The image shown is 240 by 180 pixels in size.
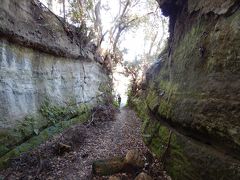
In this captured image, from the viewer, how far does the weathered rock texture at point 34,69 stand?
608cm

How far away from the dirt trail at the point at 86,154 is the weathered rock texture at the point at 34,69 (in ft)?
3.06

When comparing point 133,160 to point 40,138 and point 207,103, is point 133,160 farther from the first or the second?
point 40,138

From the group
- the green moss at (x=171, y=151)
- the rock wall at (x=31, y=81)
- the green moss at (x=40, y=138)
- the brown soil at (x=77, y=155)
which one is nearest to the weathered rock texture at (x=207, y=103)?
the green moss at (x=171, y=151)

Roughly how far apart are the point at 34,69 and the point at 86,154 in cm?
334

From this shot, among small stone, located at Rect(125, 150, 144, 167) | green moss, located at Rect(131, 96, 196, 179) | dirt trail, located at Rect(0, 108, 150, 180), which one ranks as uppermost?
green moss, located at Rect(131, 96, 196, 179)

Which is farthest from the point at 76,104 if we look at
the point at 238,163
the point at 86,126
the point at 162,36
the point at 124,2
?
the point at 162,36

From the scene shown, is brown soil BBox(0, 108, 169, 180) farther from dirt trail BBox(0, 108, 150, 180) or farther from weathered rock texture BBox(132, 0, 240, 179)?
weathered rock texture BBox(132, 0, 240, 179)

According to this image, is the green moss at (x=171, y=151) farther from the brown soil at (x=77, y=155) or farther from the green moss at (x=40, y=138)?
the green moss at (x=40, y=138)

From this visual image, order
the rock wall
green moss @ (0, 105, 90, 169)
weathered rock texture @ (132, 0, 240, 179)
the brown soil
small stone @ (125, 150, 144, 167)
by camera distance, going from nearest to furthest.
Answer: weathered rock texture @ (132, 0, 240, 179) < small stone @ (125, 150, 144, 167) < the brown soil < green moss @ (0, 105, 90, 169) < the rock wall

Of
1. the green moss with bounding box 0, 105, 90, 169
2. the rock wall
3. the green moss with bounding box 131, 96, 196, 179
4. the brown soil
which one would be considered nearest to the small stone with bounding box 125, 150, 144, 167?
the brown soil

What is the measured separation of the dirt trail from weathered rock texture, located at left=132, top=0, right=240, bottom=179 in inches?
60.6

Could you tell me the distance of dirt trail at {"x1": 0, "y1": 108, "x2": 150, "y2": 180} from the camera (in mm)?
5359

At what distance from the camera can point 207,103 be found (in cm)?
407

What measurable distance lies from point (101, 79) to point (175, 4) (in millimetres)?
7999
